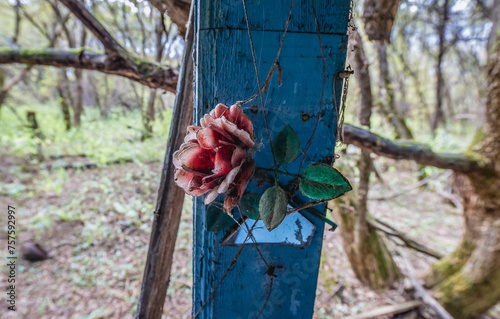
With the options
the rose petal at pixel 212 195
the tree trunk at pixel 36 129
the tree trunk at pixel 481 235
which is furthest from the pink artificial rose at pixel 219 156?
the tree trunk at pixel 36 129

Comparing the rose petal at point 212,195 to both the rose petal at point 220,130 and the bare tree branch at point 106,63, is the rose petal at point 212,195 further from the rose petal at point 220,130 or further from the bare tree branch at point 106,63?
the bare tree branch at point 106,63

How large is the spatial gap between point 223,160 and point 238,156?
25mm

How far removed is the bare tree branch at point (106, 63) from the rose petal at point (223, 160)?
3.43ft

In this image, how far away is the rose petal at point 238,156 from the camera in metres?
0.41

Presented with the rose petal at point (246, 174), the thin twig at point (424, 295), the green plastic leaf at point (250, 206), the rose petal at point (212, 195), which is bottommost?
the thin twig at point (424, 295)

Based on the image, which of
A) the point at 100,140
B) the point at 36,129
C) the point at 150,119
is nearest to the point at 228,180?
the point at 150,119

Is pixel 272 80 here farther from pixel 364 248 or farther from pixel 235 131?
pixel 364 248

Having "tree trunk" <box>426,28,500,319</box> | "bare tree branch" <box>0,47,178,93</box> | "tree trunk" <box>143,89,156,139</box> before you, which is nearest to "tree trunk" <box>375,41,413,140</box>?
"tree trunk" <box>426,28,500,319</box>

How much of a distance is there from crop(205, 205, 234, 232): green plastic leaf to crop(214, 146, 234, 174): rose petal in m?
0.14

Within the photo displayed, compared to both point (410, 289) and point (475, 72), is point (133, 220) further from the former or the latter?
point (475, 72)

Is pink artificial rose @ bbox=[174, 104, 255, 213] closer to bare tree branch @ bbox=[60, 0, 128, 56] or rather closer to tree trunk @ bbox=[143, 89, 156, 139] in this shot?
bare tree branch @ bbox=[60, 0, 128, 56]

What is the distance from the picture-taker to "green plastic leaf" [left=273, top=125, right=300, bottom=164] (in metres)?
0.48

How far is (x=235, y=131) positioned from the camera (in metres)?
0.41

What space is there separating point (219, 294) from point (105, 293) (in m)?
2.40
